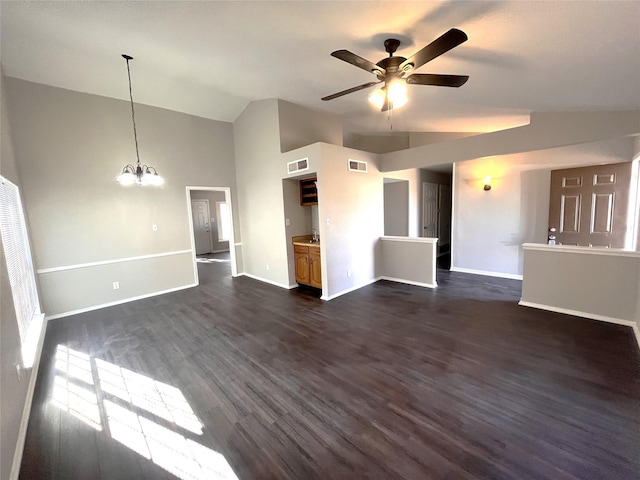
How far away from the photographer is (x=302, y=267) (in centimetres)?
498

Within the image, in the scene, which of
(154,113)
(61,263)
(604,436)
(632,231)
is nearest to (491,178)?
(632,231)

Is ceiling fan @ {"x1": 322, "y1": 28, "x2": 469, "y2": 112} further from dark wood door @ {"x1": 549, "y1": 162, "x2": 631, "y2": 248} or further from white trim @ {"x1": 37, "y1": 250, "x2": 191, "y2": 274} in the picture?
white trim @ {"x1": 37, "y1": 250, "x2": 191, "y2": 274}

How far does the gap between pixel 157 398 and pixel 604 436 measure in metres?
3.25

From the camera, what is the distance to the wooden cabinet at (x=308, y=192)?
4.85 m

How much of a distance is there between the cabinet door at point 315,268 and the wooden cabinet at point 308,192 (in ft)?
3.19

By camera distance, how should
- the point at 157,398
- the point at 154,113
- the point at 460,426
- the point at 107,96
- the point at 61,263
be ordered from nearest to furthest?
the point at 460,426, the point at 157,398, the point at 61,263, the point at 107,96, the point at 154,113

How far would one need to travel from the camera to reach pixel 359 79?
3389 millimetres

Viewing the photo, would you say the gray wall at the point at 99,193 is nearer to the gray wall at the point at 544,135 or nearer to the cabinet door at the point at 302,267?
the cabinet door at the point at 302,267

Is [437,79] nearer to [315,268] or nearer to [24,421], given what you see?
[315,268]

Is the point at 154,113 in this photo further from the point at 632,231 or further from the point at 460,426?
the point at 632,231

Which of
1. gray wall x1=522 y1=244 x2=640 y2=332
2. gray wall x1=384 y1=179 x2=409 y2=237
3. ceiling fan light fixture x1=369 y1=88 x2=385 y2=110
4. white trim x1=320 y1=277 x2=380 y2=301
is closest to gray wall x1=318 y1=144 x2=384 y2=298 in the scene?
white trim x1=320 y1=277 x2=380 y2=301

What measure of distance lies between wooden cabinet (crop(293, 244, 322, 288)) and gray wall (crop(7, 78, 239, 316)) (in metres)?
2.29

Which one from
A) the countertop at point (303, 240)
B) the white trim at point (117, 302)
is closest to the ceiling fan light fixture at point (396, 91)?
the countertop at point (303, 240)

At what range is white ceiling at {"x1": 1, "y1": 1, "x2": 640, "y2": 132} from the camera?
6.20 feet
